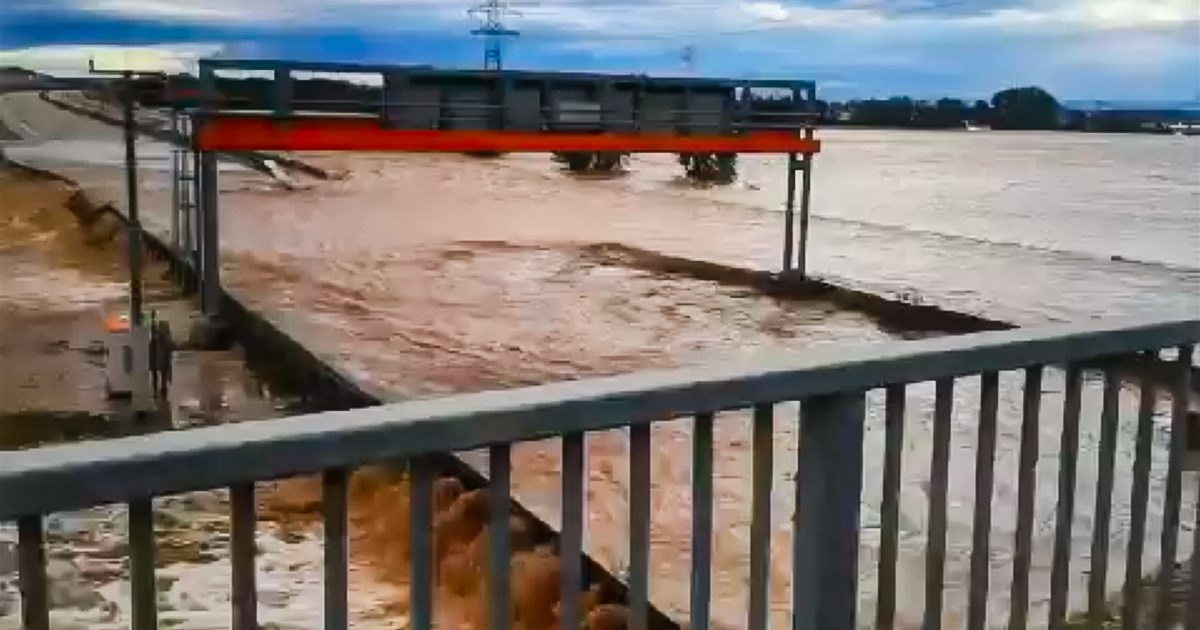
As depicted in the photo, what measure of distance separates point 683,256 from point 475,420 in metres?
5.54

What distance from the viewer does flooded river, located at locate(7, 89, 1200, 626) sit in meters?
1.78

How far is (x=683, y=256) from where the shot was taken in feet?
19.9

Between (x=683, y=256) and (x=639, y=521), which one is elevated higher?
(x=639, y=521)

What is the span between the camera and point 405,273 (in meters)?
5.79

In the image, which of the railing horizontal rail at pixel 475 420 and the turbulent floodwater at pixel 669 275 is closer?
the railing horizontal rail at pixel 475 420

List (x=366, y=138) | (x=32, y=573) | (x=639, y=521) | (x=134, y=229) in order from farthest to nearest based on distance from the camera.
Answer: (x=366, y=138)
(x=134, y=229)
(x=639, y=521)
(x=32, y=573)

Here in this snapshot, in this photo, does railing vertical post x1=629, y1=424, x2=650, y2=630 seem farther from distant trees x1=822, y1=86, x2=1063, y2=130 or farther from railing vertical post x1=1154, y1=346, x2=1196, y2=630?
distant trees x1=822, y1=86, x2=1063, y2=130

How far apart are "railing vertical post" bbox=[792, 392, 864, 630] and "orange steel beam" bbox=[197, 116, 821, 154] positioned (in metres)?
2.73

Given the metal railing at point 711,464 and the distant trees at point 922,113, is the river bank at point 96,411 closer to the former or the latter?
the metal railing at point 711,464

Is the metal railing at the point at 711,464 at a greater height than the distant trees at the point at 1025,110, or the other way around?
the distant trees at the point at 1025,110

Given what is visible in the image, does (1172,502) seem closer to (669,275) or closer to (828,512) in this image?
(828,512)

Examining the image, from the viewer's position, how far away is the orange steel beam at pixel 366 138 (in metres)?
3.24

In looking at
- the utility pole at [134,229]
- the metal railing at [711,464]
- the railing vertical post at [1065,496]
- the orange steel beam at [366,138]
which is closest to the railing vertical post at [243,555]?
the metal railing at [711,464]

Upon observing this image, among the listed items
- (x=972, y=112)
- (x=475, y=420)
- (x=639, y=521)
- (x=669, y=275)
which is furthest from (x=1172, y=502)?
(x=669, y=275)
